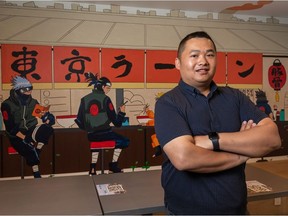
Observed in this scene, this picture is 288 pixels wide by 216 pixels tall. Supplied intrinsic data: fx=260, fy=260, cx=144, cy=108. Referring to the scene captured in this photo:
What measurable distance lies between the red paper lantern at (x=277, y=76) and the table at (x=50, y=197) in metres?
3.13

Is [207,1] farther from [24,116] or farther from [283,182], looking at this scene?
[24,116]

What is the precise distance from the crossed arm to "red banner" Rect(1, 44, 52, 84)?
2.40 metres

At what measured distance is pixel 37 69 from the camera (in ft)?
10.1

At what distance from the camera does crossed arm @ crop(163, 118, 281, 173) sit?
3.73 feet

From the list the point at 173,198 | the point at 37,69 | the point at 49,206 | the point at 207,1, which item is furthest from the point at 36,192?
the point at 207,1

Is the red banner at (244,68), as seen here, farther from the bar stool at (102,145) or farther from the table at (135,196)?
the table at (135,196)

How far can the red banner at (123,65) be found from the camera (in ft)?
10.8

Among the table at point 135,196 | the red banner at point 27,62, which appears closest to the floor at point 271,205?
the table at point 135,196

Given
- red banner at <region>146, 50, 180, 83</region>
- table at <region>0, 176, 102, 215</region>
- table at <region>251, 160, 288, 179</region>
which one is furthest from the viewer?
red banner at <region>146, 50, 180, 83</region>

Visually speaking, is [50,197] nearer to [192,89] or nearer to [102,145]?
[192,89]

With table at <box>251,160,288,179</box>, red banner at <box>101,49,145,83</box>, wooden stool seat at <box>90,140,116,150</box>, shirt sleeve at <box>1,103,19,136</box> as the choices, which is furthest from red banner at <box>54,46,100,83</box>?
table at <box>251,160,288,179</box>

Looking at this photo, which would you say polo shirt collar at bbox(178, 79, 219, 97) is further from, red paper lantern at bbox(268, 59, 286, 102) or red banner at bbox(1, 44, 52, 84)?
red paper lantern at bbox(268, 59, 286, 102)

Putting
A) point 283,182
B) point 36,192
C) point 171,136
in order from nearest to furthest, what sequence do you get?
point 171,136, point 36,192, point 283,182

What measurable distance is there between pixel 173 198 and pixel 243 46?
3146mm
